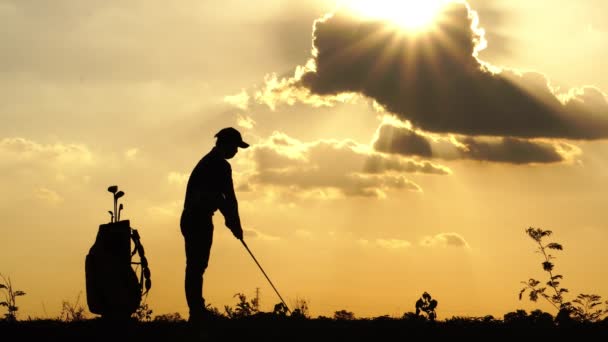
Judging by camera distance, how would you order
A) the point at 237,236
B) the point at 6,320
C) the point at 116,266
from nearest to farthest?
the point at 116,266
the point at 237,236
the point at 6,320

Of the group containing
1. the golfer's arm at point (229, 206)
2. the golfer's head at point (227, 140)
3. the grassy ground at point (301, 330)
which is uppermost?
the golfer's head at point (227, 140)

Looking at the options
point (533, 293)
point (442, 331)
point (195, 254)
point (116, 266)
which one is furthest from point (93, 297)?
point (533, 293)

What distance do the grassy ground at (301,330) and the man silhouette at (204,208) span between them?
2.17 feet

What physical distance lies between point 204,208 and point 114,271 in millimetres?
1744

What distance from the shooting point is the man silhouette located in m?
14.3

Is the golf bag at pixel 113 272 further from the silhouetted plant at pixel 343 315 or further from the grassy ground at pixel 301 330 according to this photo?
the silhouetted plant at pixel 343 315

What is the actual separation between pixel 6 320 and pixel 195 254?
13.7 feet

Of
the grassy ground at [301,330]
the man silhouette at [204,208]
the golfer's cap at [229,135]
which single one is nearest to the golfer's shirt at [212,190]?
the man silhouette at [204,208]

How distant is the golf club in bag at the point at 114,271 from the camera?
45.0 feet

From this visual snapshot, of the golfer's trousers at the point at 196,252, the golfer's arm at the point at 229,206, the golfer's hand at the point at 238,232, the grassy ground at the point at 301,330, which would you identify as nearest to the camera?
the grassy ground at the point at 301,330

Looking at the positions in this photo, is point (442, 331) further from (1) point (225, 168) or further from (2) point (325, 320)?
(1) point (225, 168)

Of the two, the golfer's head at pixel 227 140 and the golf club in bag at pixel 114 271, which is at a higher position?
the golfer's head at pixel 227 140

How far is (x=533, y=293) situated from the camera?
16.3m

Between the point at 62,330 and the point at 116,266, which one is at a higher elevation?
the point at 116,266
